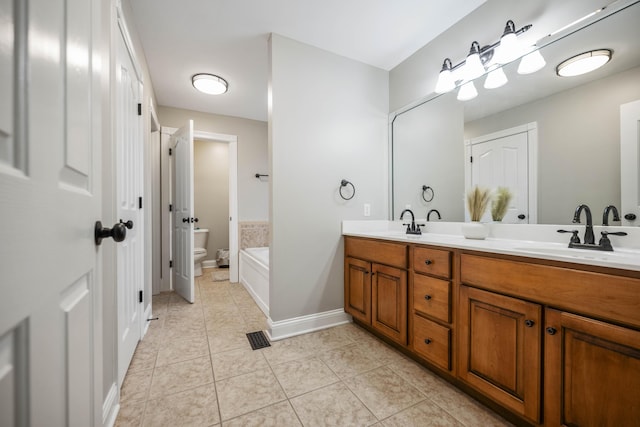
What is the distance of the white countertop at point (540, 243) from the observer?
0.99 meters

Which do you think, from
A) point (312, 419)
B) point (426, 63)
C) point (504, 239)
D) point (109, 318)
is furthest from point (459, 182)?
point (109, 318)

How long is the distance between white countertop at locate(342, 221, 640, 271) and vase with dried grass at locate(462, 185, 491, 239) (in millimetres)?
66

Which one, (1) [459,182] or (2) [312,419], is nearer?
(2) [312,419]

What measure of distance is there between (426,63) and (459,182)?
111 cm

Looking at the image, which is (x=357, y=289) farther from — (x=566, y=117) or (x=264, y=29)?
(x=264, y=29)

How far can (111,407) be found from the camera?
4.05 ft

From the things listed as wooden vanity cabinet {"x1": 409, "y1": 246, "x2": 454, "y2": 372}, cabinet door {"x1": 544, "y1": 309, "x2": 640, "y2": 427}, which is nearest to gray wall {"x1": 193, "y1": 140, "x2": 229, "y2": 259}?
wooden vanity cabinet {"x1": 409, "y1": 246, "x2": 454, "y2": 372}

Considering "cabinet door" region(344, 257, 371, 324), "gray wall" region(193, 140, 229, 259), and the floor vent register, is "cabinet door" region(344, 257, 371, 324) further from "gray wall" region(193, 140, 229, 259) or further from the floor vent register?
"gray wall" region(193, 140, 229, 259)

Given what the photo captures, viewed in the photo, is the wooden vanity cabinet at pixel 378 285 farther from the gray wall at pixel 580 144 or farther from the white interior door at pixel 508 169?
the gray wall at pixel 580 144

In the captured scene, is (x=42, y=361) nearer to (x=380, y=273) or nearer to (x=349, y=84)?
(x=380, y=273)

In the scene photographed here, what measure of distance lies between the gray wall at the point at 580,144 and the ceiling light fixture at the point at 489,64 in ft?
0.86

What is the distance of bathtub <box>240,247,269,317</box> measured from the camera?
8.54 ft

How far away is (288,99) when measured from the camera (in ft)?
7.01

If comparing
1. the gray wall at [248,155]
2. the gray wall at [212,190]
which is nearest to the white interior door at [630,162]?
the gray wall at [248,155]
